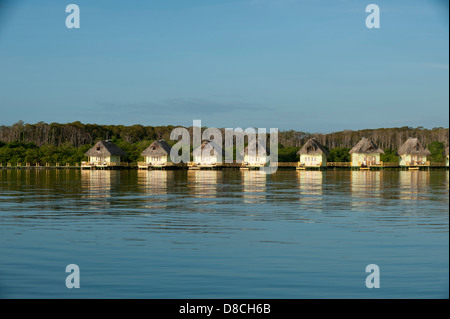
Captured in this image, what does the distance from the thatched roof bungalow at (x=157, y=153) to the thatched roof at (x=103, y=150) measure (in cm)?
391

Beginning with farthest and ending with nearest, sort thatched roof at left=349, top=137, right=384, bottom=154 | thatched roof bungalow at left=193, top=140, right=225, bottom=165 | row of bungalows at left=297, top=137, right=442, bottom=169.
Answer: thatched roof bungalow at left=193, top=140, right=225, bottom=165 < thatched roof at left=349, top=137, right=384, bottom=154 < row of bungalows at left=297, top=137, right=442, bottom=169

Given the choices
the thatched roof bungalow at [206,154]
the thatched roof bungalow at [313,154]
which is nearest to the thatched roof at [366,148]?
the thatched roof bungalow at [313,154]

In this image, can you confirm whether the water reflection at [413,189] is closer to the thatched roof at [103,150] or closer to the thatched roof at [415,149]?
the thatched roof at [415,149]

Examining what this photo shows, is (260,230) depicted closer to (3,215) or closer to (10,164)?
(3,215)

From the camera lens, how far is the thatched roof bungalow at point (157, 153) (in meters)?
77.6

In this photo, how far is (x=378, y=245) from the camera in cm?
1203

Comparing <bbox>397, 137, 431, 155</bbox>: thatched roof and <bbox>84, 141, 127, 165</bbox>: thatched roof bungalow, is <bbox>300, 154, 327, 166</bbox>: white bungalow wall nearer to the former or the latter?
<bbox>397, 137, 431, 155</bbox>: thatched roof

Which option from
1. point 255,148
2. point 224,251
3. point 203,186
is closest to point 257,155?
point 255,148

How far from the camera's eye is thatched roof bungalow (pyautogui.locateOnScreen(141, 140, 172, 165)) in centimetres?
7756

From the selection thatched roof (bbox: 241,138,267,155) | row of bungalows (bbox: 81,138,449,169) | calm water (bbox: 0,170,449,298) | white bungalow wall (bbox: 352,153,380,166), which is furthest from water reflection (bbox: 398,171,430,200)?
thatched roof (bbox: 241,138,267,155)

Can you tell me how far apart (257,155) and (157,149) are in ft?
46.2

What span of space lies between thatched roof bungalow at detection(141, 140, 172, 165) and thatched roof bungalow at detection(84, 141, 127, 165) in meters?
4.02
